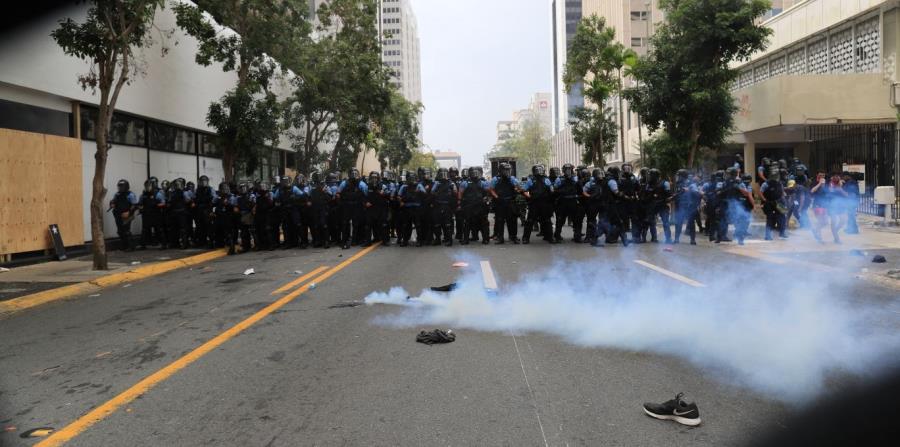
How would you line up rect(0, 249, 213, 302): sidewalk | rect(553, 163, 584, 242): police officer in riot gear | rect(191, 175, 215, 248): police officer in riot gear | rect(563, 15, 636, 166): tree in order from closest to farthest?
rect(0, 249, 213, 302): sidewalk
rect(553, 163, 584, 242): police officer in riot gear
rect(191, 175, 215, 248): police officer in riot gear
rect(563, 15, 636, 166): tree

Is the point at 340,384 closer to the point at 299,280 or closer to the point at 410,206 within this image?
the point at 299,280

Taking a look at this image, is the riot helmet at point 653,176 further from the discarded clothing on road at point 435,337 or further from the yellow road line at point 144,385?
the discarded clothing on road at point 435,337

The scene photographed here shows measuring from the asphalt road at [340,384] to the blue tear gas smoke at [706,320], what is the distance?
204 millimetres

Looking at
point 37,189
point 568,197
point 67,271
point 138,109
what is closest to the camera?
point 67,271

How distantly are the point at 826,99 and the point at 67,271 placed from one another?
85.3 ft

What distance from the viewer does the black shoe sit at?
384 cm

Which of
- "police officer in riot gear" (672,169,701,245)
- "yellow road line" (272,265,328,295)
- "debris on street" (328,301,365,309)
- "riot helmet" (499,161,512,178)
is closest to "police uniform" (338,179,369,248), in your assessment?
"riot helmet" (499,161,512,178)

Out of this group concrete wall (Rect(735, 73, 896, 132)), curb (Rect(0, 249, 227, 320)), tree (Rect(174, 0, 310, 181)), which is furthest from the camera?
concrete wall (Rect(735, 73, 896, 132))

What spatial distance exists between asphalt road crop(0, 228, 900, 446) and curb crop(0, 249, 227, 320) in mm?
1112

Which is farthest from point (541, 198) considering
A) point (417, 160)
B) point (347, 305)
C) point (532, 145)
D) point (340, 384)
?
point (532, 145)

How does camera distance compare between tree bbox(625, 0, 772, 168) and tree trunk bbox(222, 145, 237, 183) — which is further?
tree bbox(625, 0, 772, 168)

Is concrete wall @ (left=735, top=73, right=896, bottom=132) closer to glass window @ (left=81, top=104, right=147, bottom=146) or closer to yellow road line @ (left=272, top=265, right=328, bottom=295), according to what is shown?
yellow road line @ (left=272, top=265, right=328, bottom=295)

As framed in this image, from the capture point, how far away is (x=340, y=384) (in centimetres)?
468

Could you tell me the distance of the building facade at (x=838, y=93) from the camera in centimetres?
2264
